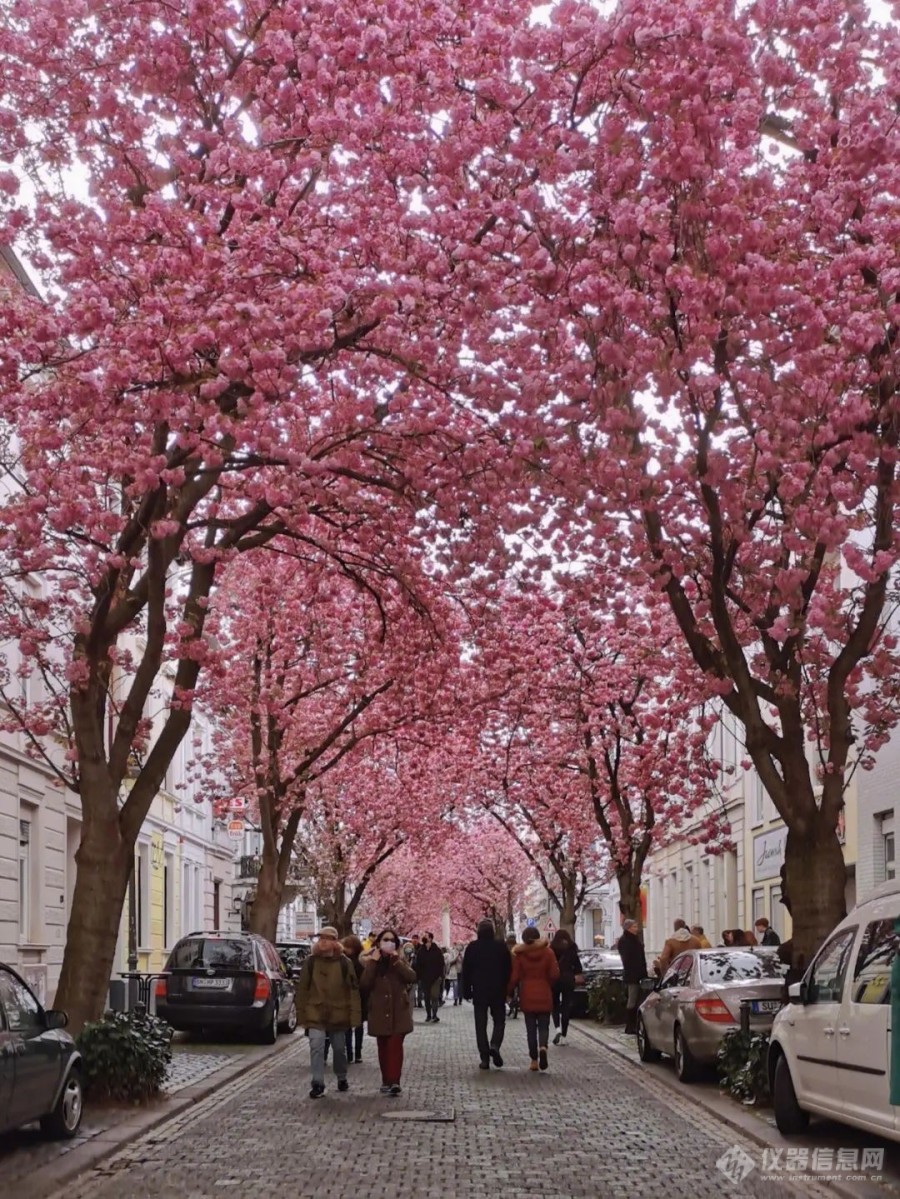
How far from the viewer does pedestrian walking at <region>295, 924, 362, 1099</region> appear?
16.3 meters

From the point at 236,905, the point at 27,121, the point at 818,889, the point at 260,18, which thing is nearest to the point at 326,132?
the point at 260,18

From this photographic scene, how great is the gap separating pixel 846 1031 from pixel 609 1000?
20292 millimetres

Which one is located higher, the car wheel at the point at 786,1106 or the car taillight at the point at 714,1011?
the car taillight at the point at 714,1011

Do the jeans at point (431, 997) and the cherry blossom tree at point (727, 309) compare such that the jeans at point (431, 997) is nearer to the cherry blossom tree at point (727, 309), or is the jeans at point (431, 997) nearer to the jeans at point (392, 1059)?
the jeans at point (392, 1059)

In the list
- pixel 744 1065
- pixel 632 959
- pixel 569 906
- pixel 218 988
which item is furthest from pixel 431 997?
pixel 744 1065

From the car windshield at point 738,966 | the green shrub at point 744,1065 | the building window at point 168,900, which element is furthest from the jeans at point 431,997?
the green shrub at point 744,1065

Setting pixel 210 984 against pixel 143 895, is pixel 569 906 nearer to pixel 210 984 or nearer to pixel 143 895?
pixel 143 895

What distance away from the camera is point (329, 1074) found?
19.2m

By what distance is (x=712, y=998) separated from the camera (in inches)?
659

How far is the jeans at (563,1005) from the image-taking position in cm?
2506

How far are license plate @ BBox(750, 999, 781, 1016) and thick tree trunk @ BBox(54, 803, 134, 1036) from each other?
6.12 m

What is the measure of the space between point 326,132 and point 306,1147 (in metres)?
7.53

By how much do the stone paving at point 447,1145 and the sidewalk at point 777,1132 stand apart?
0.14m

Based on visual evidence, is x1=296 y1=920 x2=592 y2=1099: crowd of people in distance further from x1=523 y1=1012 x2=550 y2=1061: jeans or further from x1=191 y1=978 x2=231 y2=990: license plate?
x1=191 y1=978 x2=231 y2=990: license plate
